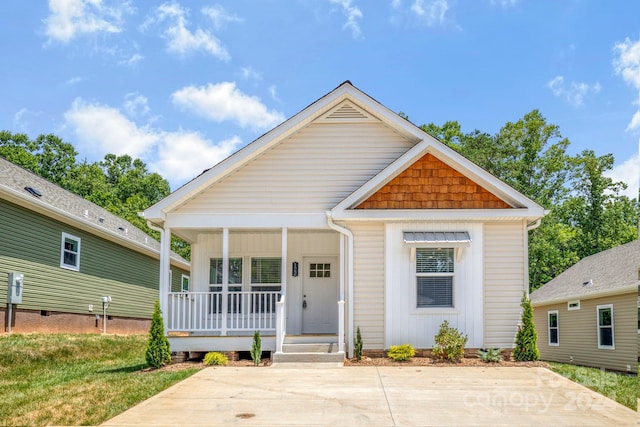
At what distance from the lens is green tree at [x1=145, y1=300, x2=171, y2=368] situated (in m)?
11.4

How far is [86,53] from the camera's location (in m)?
31.1

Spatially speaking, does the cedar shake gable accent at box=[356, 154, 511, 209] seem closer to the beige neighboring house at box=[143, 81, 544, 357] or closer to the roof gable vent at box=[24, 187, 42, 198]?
the beige neighboring house at box=[143, 81, 544, 357]

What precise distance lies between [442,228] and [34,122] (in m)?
41.9

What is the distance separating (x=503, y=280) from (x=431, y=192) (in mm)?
2302

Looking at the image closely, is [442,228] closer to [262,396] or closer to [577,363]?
[262,396]

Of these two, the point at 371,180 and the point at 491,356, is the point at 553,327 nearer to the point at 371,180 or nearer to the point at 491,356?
the point at 491,356

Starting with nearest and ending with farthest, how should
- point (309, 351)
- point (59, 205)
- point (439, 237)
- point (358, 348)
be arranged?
point (358, 348) → point (309, 351) → point (439, 237) → point (59, 205)

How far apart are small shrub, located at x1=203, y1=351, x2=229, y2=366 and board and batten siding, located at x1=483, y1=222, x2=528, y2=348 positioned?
204 inches

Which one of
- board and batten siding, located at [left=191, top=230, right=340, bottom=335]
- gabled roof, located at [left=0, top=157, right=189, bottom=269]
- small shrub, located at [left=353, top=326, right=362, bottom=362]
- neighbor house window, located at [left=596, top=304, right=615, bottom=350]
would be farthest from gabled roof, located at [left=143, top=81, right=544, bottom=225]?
neighbor house window, located at [left=596, top=304, right=615, bottom=350]

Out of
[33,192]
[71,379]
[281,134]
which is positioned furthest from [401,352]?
[33,192]

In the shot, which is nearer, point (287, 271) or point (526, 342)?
point (526, 342)

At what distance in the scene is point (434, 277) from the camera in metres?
12.5

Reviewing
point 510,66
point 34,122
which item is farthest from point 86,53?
point 510,66

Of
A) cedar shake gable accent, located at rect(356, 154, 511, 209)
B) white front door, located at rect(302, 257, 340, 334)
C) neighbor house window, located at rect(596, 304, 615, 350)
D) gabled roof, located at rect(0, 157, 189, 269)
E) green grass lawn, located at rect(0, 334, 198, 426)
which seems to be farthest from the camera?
neighbor house window, located at rect(596, 304, 615, 350)
